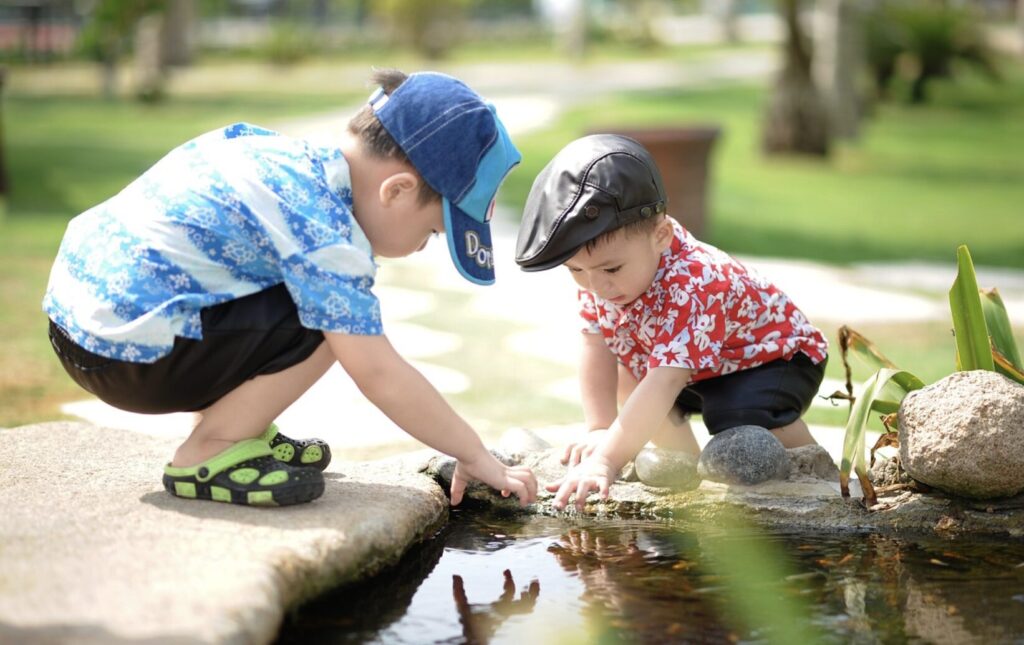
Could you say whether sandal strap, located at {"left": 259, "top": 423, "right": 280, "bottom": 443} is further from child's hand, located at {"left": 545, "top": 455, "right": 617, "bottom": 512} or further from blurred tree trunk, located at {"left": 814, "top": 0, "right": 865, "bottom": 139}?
blurred tree trunk, located at {"left": 814, "top": 0, "right": 865, "bottom": 139}

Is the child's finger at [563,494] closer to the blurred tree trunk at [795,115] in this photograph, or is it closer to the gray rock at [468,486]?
the gray rock at [468,486]

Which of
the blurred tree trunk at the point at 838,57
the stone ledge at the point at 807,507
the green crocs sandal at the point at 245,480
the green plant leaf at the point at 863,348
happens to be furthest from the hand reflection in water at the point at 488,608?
the blurred tree trunk at the point at 838,57

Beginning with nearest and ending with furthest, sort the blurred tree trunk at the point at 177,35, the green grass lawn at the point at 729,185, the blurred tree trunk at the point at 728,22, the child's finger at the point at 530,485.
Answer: the child's finger at the point at 530,485, the green grass lawn at the point at 729,185, the blurred tree trunk at the point at 177,35, the blurred tree trunk at the point at 728,22

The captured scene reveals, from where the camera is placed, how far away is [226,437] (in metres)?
2.65

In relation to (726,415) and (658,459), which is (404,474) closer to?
(658,459)

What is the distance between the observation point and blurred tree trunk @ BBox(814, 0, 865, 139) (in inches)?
548

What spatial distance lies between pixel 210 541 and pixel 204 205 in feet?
2.27

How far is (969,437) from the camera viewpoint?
2695 mm

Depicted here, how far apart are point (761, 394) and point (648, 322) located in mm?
366

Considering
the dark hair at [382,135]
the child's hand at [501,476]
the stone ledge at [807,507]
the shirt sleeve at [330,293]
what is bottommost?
the stone ledge at [807,507]

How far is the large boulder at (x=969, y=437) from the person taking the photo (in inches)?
106

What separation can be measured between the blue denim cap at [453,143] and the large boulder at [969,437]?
1.04 meters

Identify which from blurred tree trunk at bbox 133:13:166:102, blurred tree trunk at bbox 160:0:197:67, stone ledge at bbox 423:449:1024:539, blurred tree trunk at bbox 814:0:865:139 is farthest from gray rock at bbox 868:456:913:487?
blurred tree trunk at bbox 160:0:197:67

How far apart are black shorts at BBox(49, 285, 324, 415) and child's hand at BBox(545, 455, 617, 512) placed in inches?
24.5
